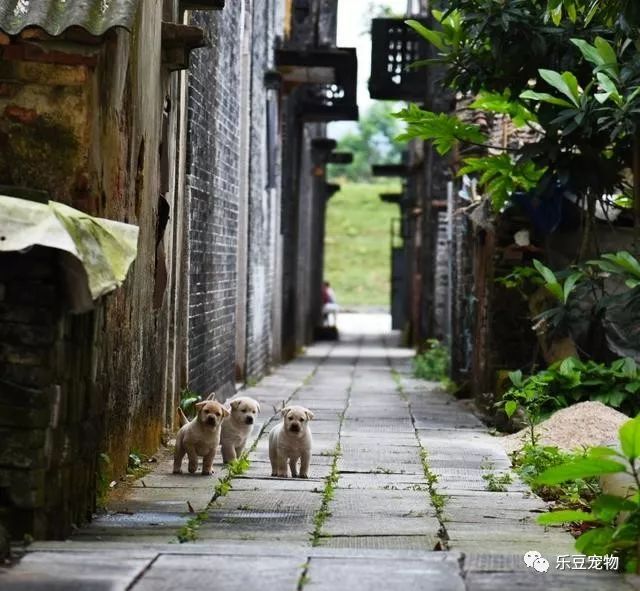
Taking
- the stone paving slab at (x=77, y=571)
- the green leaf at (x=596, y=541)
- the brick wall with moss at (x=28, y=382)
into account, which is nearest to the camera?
the stone paving slab at (x=77, y=571)

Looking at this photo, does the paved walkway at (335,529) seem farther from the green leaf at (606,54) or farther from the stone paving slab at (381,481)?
the green leaf at (606,54)

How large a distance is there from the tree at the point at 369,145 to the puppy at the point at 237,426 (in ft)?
214

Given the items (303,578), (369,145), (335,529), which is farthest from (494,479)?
(369,145)

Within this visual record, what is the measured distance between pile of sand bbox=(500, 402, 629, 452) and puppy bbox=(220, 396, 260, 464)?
2322 mm

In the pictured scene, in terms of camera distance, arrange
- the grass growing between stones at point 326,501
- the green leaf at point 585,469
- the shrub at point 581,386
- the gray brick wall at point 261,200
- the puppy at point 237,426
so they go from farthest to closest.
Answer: the gray brick wall at point 261,200 < the shrub at point 581,386 < the puppy at point 237,426 < the grass growing between stones at point 326,501 < the green leaf at point 585,469

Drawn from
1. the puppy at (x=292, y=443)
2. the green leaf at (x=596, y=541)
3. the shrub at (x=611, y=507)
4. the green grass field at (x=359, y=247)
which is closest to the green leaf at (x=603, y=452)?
the shrub at (x=611, y=507)

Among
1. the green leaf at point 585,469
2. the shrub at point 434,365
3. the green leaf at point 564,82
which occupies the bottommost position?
the shrub at point 434,365

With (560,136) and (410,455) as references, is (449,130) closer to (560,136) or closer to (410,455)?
(560,136)

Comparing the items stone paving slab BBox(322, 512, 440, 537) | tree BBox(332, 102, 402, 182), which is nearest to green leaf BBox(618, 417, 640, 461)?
stone paving slab BBox(322, 512, 440, 537)

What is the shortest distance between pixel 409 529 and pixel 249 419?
2.56 m

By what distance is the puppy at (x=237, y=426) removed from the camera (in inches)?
369

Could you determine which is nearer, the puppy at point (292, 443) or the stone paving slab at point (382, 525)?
the stone paving slab at point (382, 525)

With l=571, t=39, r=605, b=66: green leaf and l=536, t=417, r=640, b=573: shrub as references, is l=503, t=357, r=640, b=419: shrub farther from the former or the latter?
l=536, t=417, r=640, b=573: shrub

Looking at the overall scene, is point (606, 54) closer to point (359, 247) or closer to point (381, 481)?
point (381, 481)
